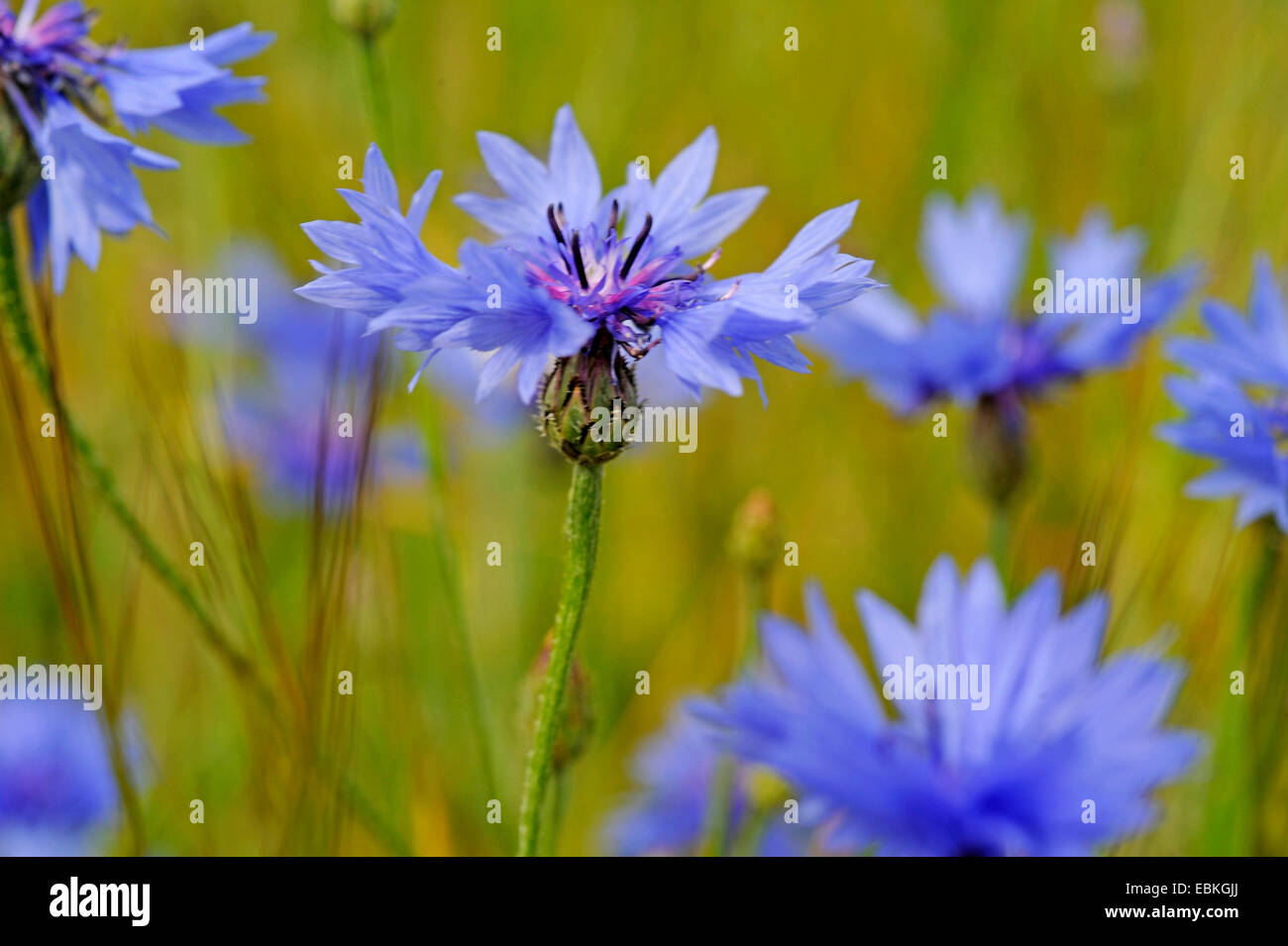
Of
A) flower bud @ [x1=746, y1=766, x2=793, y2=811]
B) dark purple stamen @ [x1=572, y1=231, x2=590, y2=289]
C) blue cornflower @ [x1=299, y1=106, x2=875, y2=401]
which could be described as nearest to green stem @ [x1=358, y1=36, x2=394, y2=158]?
blue cornflower @ [x1=299, y1=106, x2=875, y2=401]

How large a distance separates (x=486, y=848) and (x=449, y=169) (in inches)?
47.0

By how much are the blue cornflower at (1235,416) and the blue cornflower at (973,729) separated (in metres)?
0.16

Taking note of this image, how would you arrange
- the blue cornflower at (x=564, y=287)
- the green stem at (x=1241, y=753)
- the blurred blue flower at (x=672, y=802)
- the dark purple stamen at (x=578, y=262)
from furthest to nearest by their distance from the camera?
the blurred blue flower at (x=672, y=802)
the green stem at (x=1241, y=753)
the dark purple stamen at (x=578, y=262)
the blue cornflower at (x=564, y=287)

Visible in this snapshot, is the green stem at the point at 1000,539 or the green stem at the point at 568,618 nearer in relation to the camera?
the green stem at the point at 568,618

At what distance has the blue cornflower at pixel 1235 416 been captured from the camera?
3.34 ft

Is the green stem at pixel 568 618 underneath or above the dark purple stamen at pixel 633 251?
underneath

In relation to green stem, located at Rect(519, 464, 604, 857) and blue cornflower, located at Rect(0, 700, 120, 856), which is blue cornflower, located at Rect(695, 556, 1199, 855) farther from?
blue cornflower, located at Rect(0, 700, 120, 856)

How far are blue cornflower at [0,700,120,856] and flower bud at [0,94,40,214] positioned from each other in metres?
0.85

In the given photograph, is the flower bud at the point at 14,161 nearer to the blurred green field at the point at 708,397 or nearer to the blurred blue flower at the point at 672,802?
the blurred green field at the point at 708,397

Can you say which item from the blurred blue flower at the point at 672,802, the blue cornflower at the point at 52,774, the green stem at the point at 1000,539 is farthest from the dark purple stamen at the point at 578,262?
the blue cornflower at the point at 52,774

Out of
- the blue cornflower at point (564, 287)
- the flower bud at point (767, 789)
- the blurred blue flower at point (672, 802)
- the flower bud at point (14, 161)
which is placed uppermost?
the flower bud at point (14, 161)

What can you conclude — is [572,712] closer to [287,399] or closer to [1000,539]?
[1000,539]

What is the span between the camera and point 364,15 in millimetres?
1166

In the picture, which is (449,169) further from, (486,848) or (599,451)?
(599,451)
